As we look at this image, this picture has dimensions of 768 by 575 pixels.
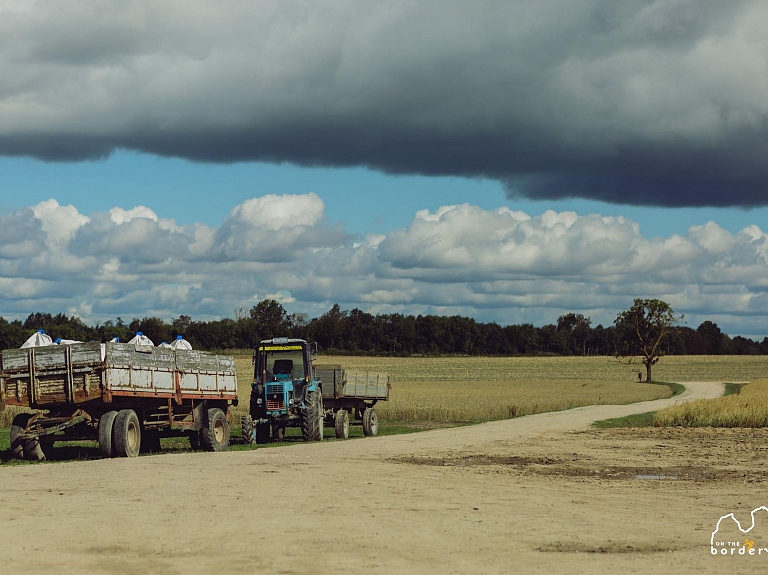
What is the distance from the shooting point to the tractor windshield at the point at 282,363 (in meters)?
27.1

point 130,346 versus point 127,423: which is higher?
point 130,346

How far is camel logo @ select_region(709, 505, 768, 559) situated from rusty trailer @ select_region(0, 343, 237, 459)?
12.4 meters

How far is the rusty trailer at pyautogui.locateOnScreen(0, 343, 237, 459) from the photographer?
19812 millimetres

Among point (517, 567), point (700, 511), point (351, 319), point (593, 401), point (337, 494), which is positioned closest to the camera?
point (517, 567)

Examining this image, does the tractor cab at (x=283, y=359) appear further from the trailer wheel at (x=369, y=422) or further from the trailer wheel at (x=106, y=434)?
the trailer wheel at (x=106, y=434)

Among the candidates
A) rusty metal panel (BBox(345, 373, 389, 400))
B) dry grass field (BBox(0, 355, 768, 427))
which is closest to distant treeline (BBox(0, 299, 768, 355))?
dry grass field (BBox(0, 355, 768, 427))

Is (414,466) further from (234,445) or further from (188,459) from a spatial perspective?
(234,445)

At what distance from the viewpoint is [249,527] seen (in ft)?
38.5

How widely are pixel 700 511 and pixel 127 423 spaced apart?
39.7 ft

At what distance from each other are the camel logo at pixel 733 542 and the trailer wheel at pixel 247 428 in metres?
15.8

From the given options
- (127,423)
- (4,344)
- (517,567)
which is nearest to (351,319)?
(4,344)

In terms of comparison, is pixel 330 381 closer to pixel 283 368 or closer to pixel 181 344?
pixel 283 368

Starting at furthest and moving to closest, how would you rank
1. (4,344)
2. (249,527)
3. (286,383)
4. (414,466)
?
(4,344) → (286,383) → (414,466) → (249,527)

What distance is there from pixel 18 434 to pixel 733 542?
15617mm
